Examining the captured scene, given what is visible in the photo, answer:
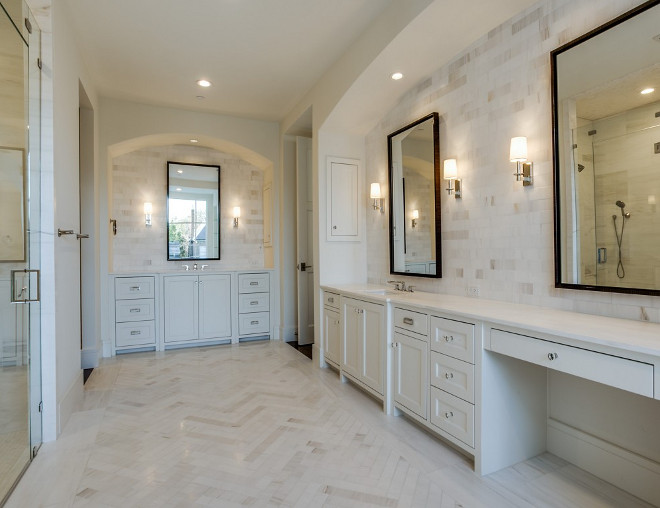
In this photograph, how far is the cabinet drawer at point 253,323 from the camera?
4.99 metres

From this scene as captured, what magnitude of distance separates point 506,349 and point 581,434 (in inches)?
29.6

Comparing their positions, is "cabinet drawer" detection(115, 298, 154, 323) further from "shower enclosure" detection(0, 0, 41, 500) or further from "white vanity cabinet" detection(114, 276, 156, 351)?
"shower enclosure" detection(0, 0, 41, 500)

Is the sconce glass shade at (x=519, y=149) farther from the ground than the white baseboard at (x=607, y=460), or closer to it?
farther from the ground

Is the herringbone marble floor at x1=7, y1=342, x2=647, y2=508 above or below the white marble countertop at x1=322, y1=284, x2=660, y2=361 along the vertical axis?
below

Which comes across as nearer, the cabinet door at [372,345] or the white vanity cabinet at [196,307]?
the cabinet door at [372,345]

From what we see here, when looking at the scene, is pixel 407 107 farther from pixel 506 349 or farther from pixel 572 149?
pixel 506 349

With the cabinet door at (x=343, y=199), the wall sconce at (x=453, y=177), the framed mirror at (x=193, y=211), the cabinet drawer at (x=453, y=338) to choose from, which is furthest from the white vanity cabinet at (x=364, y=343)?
the framed mirror at (x=193, y=211)

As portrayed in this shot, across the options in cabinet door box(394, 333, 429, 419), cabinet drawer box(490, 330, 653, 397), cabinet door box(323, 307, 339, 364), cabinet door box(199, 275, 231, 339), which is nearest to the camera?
cabinet drawer box(490, 330, 653, 397)

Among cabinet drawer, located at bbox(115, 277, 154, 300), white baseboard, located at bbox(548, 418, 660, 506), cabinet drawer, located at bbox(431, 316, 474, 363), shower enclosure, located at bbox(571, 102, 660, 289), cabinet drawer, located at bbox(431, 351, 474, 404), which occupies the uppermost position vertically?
shower enclosure, located at bbox(571, 102, 660, 289)

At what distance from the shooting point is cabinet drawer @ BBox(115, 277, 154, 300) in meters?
4.37

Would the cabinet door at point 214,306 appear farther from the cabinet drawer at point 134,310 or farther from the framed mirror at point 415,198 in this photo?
the framed mirror at point 415,198

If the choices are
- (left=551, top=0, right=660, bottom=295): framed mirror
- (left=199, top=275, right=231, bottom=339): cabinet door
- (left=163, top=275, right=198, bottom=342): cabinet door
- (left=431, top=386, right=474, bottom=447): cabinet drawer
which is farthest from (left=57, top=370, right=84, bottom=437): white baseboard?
(left=551, top=0, right=660, bottom=295): framed mirror

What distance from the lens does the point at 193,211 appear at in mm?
5137

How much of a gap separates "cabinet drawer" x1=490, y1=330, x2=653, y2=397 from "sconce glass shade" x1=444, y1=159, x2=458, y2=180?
1.35m
